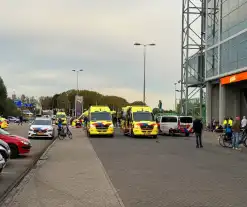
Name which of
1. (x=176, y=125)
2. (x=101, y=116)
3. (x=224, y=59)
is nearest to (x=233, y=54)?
(x=224, y=59)

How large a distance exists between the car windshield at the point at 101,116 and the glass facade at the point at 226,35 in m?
14.6

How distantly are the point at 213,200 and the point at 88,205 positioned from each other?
2530mm

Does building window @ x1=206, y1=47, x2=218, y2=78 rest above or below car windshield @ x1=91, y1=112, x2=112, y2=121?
above


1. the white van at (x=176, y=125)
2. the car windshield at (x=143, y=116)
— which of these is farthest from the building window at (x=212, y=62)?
the car windshield at (x=143, y=116)

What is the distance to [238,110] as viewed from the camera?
49.2m

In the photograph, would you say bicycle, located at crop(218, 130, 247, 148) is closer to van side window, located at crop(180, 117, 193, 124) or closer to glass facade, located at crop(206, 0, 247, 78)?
van side window, located at crop(180, 117, 193, 124)

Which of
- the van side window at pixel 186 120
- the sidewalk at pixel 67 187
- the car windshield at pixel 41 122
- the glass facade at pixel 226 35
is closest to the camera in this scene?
the sidewalk at pixel 67 187

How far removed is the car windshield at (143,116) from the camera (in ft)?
113

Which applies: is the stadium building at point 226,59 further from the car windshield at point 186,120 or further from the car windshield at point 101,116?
the car windshield at point 101,116

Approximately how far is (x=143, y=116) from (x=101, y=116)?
3.44 m

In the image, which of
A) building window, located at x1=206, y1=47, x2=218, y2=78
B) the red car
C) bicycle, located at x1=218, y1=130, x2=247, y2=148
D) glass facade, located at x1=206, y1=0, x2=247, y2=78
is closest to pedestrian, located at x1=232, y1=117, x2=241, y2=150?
bicycle, located at x1=218, y1=130, x2=247, y2=148

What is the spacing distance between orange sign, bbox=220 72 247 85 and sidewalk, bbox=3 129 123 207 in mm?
28742

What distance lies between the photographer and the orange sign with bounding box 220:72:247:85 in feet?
135

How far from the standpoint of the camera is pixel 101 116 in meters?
35.2
